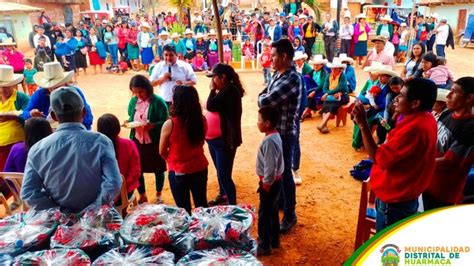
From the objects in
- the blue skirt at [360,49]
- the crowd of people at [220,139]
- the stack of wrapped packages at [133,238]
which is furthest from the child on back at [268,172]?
the blue skirt at [360,49]

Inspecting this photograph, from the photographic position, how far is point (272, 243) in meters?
3.56

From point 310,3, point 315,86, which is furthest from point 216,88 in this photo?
point 310,3

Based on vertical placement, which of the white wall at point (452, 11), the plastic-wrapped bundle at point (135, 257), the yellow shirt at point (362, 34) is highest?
the white wall at point (452, 11)

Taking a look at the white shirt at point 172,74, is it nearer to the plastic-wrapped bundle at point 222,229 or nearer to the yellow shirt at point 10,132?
the yellow shirt at point 10,132

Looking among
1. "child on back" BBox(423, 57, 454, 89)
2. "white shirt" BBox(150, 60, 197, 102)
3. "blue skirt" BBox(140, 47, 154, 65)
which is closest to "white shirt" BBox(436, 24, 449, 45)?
"child on back" BBox(423, 57, 454, 89)

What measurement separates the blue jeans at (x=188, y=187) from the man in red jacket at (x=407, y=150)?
1.53 meters

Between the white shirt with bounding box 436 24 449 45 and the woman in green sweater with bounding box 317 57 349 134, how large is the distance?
28.5 feet

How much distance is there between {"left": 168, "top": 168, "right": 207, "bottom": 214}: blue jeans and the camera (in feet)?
10.8

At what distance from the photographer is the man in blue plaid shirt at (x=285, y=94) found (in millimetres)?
3422

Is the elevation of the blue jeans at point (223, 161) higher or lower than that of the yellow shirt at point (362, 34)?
lower

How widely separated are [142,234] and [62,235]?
40 cm

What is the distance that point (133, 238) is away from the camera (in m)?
1.76

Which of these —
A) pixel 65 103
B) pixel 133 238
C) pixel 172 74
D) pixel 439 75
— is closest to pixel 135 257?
pixel 133 238

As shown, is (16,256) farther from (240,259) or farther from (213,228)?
(240,259)
